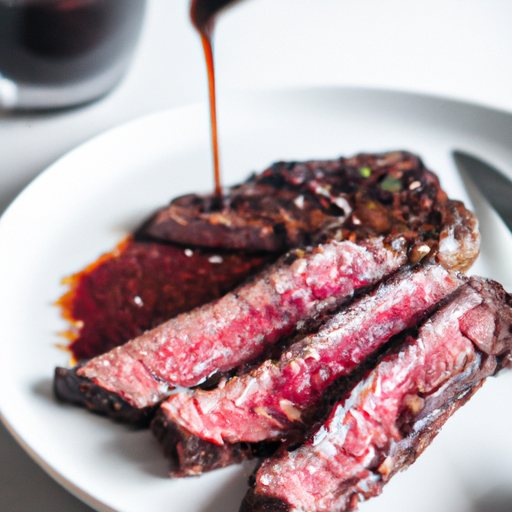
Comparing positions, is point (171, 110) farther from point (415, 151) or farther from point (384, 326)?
point (384, 326)

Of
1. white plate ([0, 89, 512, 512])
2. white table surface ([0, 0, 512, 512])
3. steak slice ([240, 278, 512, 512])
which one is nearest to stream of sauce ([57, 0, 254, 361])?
white plate ([0, 89, 512, 512])

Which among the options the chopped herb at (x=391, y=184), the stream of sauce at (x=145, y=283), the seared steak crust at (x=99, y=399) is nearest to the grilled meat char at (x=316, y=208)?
the chopped herb at (x=391, y=184)

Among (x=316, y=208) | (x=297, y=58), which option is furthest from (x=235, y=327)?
(x=297, y=58)

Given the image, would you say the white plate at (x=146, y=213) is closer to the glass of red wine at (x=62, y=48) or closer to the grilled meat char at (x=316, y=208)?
the grilled meat char at (x=316, y=208)

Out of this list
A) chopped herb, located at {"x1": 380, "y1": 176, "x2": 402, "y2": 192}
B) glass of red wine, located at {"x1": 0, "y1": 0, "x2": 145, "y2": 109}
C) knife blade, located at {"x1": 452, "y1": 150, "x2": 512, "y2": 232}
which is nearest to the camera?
chopped herb, located at {"x1": 380, "y1": 176, "x2": 402, "y2": 192}

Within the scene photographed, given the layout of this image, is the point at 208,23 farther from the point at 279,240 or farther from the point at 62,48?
the point at 279,240

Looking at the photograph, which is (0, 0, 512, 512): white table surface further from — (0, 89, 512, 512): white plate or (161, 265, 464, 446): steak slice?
(161, 265, 464, 446): steak slice

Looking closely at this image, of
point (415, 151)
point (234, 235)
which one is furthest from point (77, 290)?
point (415, 151)
